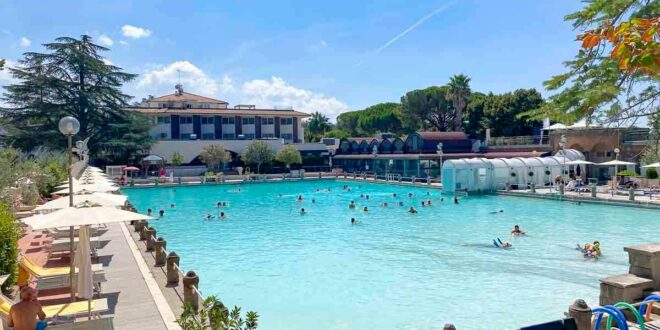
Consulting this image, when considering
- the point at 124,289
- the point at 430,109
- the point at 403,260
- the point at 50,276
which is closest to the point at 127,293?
the point at 124,289

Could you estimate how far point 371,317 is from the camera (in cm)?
1089

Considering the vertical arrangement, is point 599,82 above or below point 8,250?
above

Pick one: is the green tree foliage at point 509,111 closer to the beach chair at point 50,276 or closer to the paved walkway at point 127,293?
the paved walkway at point 127,293

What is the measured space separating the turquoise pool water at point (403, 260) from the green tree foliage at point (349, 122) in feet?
225

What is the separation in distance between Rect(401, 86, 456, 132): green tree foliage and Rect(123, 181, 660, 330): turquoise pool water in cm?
4265

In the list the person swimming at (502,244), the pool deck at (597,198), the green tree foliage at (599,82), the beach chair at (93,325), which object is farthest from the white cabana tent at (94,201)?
the pool deck at (597,198)

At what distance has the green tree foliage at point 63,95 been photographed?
46844 mm

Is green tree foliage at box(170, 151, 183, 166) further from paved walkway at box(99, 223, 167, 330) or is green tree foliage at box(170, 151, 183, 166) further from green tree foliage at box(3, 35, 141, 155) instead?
paved walkway at box(99, 223, 167, 330)

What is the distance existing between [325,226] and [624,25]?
21063 millimetres

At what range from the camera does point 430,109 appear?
7250cm

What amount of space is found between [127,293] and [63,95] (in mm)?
45666

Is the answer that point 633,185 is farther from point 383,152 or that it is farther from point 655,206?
point 383,152

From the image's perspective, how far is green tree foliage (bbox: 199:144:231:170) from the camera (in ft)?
168

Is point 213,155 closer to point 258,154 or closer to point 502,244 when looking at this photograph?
point 258,154
